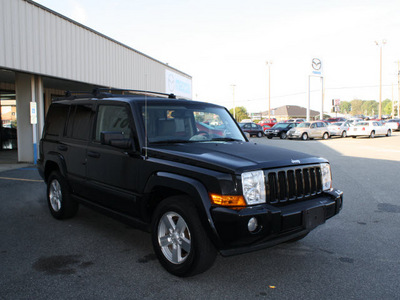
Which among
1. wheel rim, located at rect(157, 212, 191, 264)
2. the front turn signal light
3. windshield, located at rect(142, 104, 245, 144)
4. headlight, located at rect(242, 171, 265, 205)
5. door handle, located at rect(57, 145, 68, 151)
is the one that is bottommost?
wheel rim, located at rect(157, 212, 191, 264)

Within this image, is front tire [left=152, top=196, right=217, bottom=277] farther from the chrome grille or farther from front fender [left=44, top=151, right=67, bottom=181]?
front fender [left=44, top=151, right=67, bottom=181]

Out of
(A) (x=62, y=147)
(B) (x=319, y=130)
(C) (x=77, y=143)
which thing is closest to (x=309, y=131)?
(B) (x=319, y=130)

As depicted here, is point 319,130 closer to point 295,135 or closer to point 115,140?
point 295,135

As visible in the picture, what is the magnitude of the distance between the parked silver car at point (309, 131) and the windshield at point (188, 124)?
2608 cm

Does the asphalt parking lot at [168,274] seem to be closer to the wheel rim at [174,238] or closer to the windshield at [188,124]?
the wheel rim at [174,238]

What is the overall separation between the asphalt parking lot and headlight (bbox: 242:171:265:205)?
843mm

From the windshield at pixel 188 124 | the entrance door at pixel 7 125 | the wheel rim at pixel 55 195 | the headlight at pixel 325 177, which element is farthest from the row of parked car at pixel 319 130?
the headlight at pixel 325 177

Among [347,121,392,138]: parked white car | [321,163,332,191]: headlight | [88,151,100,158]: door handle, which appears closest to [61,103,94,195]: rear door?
[88,151,100,158]: door handle

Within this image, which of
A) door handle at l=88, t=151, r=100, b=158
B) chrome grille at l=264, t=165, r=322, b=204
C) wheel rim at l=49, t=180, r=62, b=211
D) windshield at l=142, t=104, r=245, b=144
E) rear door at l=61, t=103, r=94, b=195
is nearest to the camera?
chrome grille at l=264, t=165, r=322, b=204

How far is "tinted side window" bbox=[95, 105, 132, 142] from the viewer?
4.27m

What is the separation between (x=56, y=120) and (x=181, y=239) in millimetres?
3394

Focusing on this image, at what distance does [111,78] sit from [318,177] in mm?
14138

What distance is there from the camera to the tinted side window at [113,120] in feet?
14.0

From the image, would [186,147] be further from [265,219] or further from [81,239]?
[81,239]
